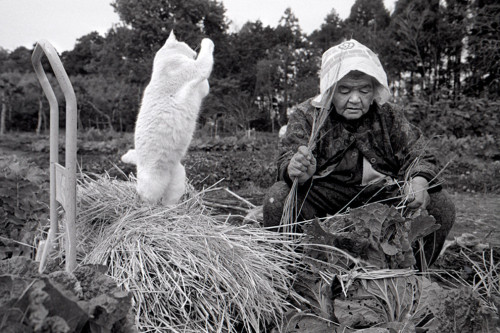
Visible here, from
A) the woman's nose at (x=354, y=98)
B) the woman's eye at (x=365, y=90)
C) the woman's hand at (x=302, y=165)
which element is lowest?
the woman's hand at (x=302, y=165)

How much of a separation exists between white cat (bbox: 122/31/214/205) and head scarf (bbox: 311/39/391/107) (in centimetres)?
66

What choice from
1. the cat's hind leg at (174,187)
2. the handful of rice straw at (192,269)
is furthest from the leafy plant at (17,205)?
the cat's hind leg at (174,187)

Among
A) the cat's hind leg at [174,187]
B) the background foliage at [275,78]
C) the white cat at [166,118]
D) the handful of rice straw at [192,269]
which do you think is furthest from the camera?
the background foliage at [275,78]

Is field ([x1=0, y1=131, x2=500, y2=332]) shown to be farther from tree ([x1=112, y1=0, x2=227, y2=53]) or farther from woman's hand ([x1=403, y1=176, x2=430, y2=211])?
tree ([x1=112, y1=0, x2=227, y2=53])

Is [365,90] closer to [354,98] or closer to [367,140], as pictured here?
[354,98]

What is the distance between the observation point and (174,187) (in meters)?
2.23

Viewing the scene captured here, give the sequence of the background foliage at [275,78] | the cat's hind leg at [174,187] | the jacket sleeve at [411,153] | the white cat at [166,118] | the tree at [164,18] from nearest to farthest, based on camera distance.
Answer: the jacket sleeve at [411,153] < the white cat at [166,118] < the cat's hind leg at [174,187] < the background foliage at [275,78] < the tree at [164,18]

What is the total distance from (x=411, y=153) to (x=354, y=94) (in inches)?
17.8

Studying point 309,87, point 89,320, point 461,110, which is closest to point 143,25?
point 309,87

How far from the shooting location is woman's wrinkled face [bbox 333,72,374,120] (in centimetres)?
201

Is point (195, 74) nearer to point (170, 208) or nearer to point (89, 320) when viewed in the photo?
point (170, 208)

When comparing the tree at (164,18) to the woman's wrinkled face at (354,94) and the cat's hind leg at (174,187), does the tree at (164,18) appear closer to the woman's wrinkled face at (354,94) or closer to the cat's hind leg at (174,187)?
the cat's hind leg at (174,187)

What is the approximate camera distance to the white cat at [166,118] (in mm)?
2025

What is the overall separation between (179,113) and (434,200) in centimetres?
140
